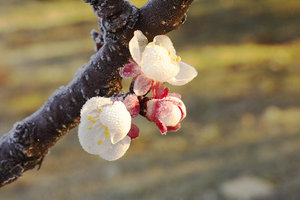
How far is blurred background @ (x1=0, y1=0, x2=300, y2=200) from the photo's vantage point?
2000 mm

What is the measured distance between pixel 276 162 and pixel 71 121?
1735mm

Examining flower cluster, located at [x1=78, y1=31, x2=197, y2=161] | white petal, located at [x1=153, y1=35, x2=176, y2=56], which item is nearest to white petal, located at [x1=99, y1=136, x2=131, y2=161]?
flower cluster, located at [x1=78, y1=31, x2=197, y2=161]

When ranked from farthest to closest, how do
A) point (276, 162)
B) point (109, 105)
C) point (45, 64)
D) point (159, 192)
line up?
point (45, 64) → point (276, 162) → point (159, 192) → point (109, 105)

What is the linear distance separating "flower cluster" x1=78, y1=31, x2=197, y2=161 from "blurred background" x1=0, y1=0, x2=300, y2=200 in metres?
1.55

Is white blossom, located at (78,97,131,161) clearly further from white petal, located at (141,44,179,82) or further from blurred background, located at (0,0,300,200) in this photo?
blurred background, located at (0,0,300,200)

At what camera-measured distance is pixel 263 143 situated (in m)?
2.20

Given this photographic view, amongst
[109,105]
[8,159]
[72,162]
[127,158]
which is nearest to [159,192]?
[127,158]

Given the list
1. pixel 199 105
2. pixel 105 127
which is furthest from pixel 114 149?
pixel 199 105

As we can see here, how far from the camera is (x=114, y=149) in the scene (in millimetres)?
424

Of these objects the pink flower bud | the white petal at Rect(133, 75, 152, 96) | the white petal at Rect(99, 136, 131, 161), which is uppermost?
the white petal at Rect(133, 75, 152, 96)

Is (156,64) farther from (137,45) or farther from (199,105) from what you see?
(199,105)

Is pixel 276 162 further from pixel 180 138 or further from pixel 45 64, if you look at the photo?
pixel 45 64

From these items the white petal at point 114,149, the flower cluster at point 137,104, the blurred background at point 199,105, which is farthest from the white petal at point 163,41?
the blurred background at point 199,105

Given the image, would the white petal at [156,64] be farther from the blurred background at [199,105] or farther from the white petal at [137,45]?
the blurred background at [199,105]
